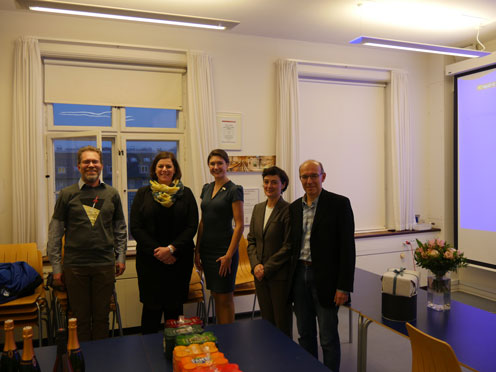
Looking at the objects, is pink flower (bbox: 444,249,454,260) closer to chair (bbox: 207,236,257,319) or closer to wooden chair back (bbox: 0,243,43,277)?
chair (bbox: 207,236,257,319)

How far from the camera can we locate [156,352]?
1.93 metres

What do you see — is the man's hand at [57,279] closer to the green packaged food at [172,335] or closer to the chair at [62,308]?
the chair at [62,308]

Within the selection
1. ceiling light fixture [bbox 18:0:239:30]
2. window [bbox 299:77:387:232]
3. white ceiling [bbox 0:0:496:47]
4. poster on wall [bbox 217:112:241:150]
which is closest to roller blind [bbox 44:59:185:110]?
poster on wall [bbox 217:112:241:150]

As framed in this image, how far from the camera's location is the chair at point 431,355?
67.8 inches

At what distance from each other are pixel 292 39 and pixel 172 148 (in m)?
1.88

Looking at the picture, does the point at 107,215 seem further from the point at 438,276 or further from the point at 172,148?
the point at 438,276

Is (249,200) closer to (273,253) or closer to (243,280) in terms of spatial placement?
(243,280)

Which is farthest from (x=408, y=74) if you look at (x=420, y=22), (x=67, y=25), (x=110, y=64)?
(x=67, y=25)

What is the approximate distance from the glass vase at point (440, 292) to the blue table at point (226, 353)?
1.01 meters

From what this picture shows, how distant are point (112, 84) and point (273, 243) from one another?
2471 mm

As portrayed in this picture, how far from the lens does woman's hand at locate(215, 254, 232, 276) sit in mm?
3152

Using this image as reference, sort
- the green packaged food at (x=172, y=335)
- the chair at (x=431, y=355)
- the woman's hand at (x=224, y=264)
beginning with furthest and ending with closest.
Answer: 1. the woman's hand at (x=224, y=264)
2. the green packaged food at (x=172, y=335)
3. the chair at (x=431, y=355)

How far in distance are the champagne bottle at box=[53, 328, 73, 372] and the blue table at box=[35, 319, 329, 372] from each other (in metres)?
0.33

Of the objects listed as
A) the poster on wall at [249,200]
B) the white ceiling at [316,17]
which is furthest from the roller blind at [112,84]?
the poster on wall at [249,200]
